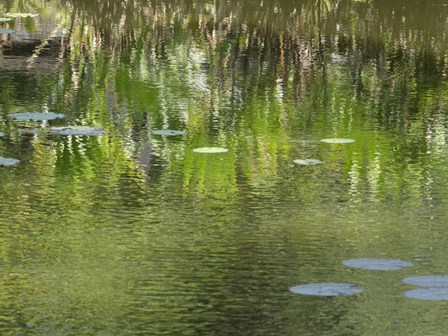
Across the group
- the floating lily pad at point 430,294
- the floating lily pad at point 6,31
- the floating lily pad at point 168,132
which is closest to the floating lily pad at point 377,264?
the floating lily pad at point 430,294

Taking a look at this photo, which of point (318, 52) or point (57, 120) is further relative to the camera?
point (318, 52)

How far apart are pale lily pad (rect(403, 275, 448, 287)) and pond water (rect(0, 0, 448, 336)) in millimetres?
37

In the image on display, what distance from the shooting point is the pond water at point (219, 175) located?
392 cm

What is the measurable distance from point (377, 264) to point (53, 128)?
8.36 feet

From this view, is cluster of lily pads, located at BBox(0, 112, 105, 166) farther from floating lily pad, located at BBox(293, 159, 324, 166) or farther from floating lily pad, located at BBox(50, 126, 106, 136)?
floating lily pad, located at BBox(293, 159, 324, 166)

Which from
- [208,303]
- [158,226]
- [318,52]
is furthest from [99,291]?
[318,52]

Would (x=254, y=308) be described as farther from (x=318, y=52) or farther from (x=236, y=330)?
(x=318, y=52)

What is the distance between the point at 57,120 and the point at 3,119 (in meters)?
0.27

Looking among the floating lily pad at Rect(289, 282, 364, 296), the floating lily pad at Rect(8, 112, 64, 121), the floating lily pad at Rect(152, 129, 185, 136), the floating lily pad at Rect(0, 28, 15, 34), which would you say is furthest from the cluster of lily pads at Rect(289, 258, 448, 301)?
the floating lily pad at Rect(0, 28, 15, 34)

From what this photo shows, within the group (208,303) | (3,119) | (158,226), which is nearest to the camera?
(208,303)

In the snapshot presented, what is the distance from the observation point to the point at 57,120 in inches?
260

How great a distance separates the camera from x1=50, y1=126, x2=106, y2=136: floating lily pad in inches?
249

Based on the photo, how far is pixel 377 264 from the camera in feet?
14.2

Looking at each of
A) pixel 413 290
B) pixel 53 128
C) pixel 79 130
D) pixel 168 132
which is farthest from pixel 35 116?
pixel 413 290
